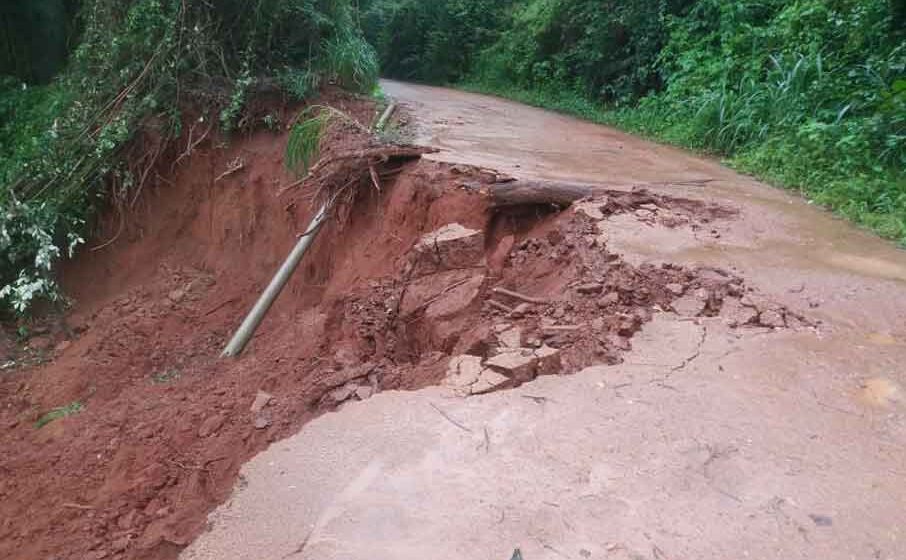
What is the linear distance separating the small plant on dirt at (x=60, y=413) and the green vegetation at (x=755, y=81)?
20.8 feet

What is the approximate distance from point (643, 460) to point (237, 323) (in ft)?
17.3

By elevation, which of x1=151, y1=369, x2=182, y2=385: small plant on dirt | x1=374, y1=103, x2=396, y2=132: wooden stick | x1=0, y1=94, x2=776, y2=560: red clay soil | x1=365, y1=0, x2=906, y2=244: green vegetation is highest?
x1=365, y1=0, x2=906, y2=244: green vegetation

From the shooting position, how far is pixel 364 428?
2.65 metres

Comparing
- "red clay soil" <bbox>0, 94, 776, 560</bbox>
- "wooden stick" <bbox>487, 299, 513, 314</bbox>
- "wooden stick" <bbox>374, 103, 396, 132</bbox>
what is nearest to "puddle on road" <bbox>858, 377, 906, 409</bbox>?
"red clay soil" <bbox>0, 94, 776, 560</bbox>

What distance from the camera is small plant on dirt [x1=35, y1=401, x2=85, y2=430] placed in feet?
17.8

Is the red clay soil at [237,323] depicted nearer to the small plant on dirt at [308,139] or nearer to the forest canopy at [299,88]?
the small plant on dirt at [308,139]

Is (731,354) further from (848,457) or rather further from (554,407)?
(554,407)

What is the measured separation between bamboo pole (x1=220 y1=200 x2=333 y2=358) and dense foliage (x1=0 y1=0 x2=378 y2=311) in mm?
2536

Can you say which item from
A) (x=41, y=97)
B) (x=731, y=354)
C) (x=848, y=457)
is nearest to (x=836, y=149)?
(x=731, y=354)

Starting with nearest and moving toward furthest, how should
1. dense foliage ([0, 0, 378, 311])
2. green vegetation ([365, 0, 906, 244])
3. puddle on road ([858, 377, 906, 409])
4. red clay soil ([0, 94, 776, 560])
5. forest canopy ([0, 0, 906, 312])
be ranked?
1. puddle on road ([858, 377, 906, 409])
2. red clay soil ([0, 94, 776, 560])
3. green vegetation ([365, 0, 906, 244])
4. forest canopy ([0, 0, 906, 312])
5. dense foliage ([0, 0, 378, 311])

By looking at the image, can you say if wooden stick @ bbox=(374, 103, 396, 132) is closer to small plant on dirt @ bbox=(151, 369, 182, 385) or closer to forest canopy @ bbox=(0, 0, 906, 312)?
forest canopy @ bbox=(0, 0, 906, 312)

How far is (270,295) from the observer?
18.2 ft

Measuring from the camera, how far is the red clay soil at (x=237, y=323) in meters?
3.31

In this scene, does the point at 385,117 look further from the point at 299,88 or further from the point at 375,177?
the point at 375,177
